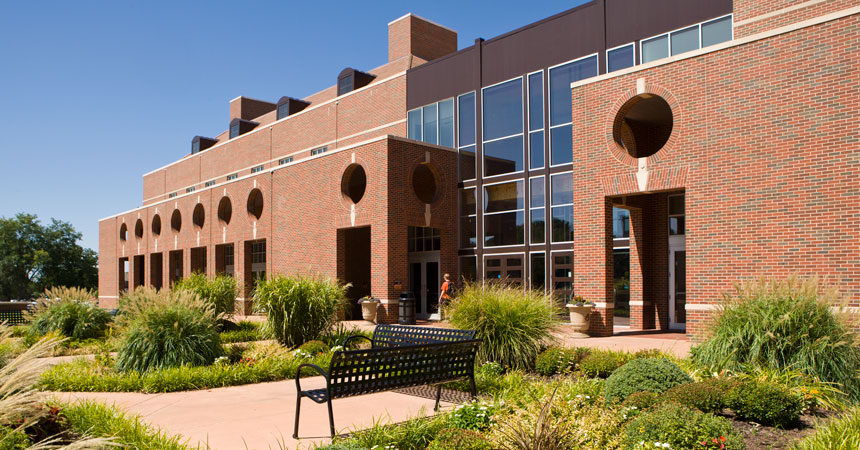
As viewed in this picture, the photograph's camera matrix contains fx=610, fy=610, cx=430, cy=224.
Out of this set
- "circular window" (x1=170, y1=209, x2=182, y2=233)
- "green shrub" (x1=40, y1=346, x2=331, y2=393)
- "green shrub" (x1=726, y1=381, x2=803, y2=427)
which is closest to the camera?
"green shrub" (x1=726, y1=381, x2=803, y2=427)

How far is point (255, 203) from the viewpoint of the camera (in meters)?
29.3

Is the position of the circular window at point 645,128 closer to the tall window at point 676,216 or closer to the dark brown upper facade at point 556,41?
the tall window at point 676,216

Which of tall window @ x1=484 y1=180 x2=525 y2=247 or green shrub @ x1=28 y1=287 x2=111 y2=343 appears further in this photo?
tall window @ x1=484 y1=180 x2=525 y2=247

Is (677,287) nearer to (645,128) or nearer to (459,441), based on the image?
(645,128)

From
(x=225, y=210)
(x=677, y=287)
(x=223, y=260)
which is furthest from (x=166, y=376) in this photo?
(x=223, y=260)

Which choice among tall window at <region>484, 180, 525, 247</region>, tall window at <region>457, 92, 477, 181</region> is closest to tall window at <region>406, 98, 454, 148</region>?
tall window at <region>457, 92, 477, 181</region>

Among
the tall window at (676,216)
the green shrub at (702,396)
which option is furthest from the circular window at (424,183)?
the green shrub at (702,396)

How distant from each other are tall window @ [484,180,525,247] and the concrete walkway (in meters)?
13.3

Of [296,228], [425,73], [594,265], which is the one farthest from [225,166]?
[594,265]

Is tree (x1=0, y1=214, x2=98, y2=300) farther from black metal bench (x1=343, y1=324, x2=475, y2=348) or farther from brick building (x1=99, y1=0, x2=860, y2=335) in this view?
black metal bench (x1=343, y1=324, x2=475, y2=348)

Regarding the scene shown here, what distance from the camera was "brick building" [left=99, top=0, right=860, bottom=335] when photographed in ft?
38.3

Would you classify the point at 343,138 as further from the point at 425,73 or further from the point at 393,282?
the point at 393,282

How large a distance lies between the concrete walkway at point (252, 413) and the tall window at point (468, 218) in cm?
1409

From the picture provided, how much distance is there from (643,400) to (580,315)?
9.03m
